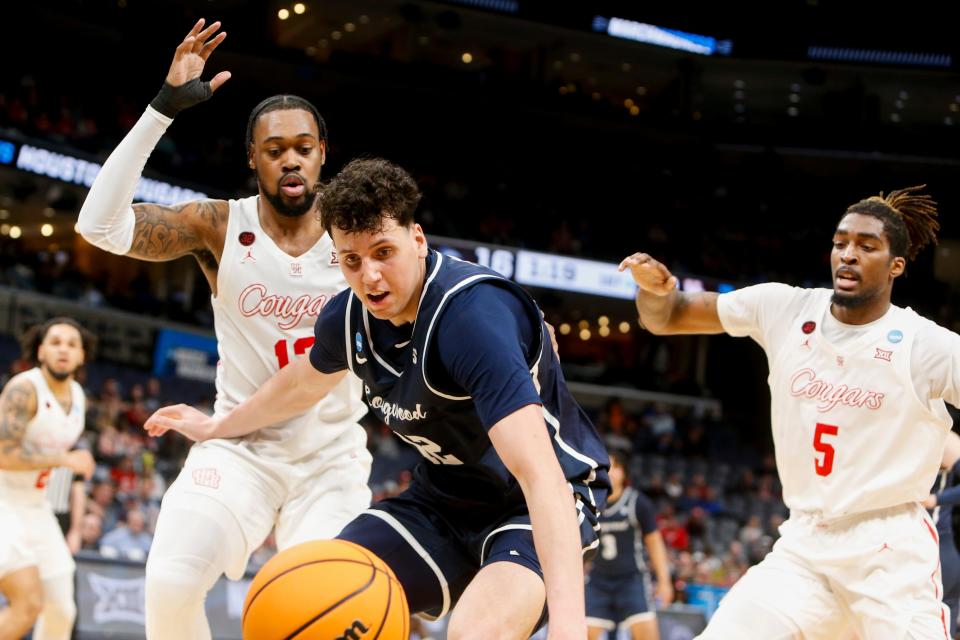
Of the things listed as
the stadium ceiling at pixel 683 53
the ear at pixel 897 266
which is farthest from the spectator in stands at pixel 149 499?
the stadium ceiling at pixel 683 53

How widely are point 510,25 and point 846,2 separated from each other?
855cm

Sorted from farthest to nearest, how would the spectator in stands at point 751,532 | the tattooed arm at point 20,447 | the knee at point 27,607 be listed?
the spectator in stands at point 751,532, the tattooed arm at point 20,447, the knee at point 27,607

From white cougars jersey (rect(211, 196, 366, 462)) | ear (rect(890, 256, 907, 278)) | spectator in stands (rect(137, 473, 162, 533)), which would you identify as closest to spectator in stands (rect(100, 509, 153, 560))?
spectator in stands (rect(137, 473, 162, 533))

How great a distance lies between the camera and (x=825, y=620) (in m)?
4.40

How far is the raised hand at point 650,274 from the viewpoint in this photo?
15.1 ft

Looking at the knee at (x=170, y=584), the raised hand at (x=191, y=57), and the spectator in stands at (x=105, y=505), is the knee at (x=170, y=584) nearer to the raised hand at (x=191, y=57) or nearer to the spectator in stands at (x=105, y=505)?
the raised hand at (x=191, y=57)

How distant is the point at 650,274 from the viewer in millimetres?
4699

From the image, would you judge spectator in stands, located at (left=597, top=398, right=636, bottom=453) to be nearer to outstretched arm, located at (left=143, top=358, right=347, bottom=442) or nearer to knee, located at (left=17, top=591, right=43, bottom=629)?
knee, located at (left=17, top=591, right=43, bottom=629)

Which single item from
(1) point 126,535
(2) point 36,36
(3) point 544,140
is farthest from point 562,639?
(3) point 544,140

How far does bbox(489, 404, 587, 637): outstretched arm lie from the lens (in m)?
2.89

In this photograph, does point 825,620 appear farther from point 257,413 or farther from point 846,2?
point 846,2

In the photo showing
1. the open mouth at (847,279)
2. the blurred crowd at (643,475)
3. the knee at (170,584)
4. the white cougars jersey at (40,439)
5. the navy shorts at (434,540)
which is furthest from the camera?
the blurred crowd at (643,475)

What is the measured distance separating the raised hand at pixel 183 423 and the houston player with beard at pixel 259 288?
0.07 metres

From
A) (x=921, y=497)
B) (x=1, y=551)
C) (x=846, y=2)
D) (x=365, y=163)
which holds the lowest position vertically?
(x=1, y=551)
